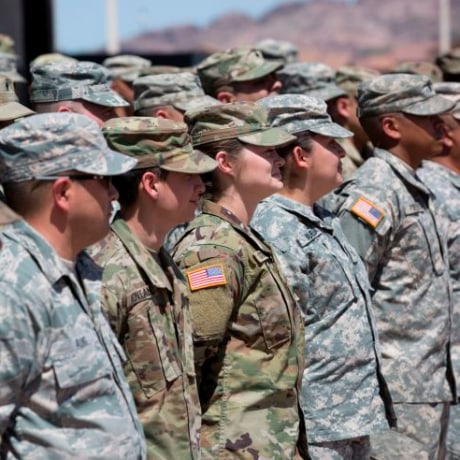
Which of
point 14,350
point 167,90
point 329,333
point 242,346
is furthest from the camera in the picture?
point 167,90

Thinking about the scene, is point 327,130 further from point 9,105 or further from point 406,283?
point 9,105

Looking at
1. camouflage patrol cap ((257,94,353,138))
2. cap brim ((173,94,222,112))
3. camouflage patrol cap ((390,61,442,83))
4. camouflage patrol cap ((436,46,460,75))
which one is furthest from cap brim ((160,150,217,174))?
camouflage patrol cap ((436,46,460,75))

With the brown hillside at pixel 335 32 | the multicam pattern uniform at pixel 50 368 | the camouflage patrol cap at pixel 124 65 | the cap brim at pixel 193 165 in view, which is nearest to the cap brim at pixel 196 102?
the cap brim at pixel 193 165

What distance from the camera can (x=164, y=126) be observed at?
425 centimetres

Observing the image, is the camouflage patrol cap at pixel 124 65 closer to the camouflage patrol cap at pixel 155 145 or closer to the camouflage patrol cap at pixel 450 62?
the camouflage patrol cap at pixel 450 62

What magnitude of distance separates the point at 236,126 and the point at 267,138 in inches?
4.7

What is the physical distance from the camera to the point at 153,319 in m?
4.04

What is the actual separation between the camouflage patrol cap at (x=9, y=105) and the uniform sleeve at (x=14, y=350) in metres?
2.13

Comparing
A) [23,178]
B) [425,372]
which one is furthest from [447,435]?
[23,178]

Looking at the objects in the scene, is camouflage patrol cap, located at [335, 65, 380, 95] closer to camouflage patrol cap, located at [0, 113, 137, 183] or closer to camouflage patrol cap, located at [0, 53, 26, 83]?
camouflage patrol cap, located at [0, 53, 26, 83]

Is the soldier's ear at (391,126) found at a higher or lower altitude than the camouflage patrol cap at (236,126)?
lower

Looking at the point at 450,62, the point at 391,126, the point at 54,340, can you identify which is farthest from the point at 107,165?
the point at 450,62

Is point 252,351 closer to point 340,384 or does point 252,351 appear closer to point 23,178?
point 340,384

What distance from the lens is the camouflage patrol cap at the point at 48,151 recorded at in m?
3.50
